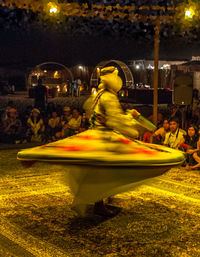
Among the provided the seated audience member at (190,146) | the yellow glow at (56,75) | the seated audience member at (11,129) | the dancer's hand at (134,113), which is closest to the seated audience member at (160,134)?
the seated audience member at (190,146)

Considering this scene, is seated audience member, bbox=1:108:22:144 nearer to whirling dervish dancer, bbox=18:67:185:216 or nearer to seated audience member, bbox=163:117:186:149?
seated audience member, bbox=163:117:186:149

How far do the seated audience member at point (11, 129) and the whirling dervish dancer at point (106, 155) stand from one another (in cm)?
702

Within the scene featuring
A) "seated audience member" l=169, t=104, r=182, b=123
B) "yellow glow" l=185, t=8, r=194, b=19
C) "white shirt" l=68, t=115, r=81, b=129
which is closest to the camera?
"yellow glow" l=185, t=8, r=194, b=19

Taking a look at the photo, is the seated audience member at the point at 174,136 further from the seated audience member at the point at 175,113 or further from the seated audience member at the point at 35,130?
the seated audience member at the point at 35,130

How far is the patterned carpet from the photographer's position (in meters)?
4.57

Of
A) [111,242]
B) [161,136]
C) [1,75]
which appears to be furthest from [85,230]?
[1,75]

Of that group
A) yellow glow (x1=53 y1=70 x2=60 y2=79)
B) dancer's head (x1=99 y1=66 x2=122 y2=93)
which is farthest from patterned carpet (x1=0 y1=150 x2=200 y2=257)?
yellow glow (x1=53 y1=70 x2=60 y2=79)

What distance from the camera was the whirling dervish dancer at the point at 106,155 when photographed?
5.02m

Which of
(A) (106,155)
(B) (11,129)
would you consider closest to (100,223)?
(A) (106,155)

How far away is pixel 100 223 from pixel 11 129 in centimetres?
758

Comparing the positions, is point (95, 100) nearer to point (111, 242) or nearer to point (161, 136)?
point (111, 242)

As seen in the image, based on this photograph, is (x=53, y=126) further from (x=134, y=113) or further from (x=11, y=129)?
(x=134, y=113)

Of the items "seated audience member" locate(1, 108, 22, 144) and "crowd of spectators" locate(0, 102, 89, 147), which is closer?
"crowd of spectators" locate(0, 102, 89, 147)

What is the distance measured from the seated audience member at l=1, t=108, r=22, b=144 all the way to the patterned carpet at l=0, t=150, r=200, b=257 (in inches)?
A: 183
